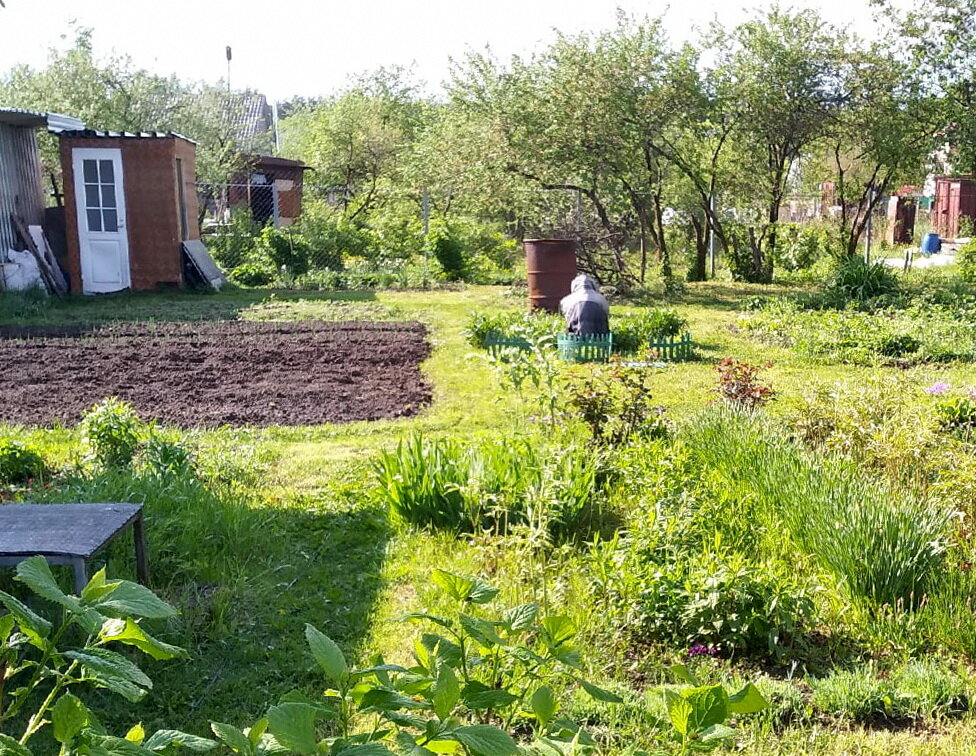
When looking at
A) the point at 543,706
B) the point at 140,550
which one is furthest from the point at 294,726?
the point at 140,550

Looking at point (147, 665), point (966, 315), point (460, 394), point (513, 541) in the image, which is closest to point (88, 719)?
point (147, 665)

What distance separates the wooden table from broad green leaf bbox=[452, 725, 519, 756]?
2366 mm

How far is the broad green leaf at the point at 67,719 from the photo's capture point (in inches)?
54.5

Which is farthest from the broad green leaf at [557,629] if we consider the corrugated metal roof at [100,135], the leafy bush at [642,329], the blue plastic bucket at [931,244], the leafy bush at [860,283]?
the blue plastic bucket at [931,244]

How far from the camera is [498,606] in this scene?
4.01 m

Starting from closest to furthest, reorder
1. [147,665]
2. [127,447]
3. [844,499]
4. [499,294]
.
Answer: [147,665], [844,499], [127,447], [499,294]

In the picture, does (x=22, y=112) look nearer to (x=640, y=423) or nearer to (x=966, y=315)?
(x=640, y=423)

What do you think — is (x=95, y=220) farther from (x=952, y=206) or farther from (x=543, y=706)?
(x=952, y=206)

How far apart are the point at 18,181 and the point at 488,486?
14.5 metres

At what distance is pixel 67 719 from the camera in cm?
140

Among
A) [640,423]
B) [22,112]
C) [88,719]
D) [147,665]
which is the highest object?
[22,112]

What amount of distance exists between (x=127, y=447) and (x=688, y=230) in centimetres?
1542

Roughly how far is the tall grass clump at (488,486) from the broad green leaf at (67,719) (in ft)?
10.9

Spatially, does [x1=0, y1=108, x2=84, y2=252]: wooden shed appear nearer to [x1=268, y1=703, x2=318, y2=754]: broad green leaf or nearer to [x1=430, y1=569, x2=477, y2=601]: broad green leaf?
[x1=430, y1=569, x2=477, y2=601]: broad green leaf
